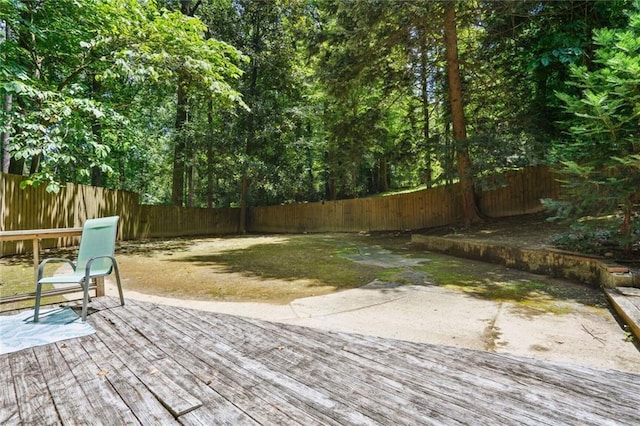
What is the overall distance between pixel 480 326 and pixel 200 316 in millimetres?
2585

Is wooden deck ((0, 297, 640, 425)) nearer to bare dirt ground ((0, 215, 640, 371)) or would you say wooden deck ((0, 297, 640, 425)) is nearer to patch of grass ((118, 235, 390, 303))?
bare dirt ground ((0, 215, 640, 371))

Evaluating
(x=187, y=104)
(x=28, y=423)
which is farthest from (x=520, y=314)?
(x=187, y=104)

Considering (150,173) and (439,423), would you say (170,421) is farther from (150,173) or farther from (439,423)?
(150,173)

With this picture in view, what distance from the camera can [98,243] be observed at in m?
3.21

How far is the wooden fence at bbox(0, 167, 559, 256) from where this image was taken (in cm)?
760

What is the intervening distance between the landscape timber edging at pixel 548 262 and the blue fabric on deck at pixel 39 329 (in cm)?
543

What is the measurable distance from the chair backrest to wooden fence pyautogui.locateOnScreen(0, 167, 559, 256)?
536cm

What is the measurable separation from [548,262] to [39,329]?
627cm

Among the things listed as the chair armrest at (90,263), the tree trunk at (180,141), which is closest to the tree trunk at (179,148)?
the tree trunk at (180,141)

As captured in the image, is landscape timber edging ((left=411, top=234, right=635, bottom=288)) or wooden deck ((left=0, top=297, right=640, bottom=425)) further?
landscape timber edging ((left=411, top=234, right=635, bottom=288))

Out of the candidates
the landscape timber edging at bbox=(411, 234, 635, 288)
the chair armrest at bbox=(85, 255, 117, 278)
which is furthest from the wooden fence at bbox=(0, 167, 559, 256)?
the chair armrest at bbox=(85, 255, 117, 278)

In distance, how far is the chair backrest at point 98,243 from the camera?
3176 mm

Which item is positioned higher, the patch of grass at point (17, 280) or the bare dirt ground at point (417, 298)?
the patch of grass at point (17, 280)

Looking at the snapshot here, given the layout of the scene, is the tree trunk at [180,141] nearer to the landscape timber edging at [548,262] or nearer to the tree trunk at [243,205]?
the tree trunk at [243,205]
